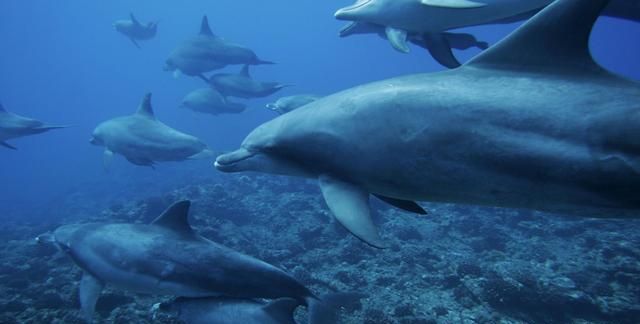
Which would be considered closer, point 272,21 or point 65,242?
point 65,242

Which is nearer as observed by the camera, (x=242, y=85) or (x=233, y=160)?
(x=233, y=160)

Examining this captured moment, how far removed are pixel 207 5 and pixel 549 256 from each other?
179335 mm

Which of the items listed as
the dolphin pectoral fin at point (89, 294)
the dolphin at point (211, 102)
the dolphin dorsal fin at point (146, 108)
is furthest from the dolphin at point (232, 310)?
the dolphin at point (211, 102)

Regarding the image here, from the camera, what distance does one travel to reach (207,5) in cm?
16462

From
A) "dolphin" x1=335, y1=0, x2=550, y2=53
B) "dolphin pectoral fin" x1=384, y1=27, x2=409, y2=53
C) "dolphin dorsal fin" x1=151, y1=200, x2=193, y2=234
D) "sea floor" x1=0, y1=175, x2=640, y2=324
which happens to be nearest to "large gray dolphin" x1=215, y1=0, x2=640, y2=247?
"dolphin" x1=335, y1=0, x2=550, y2=53

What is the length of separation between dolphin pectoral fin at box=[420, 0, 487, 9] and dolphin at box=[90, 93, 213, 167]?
7177 millimetres

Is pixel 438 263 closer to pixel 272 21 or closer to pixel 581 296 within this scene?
pixel 581 296

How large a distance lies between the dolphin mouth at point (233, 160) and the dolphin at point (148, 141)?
21.1 feet

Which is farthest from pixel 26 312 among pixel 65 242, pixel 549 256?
pixel 549 256

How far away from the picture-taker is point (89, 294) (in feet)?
19.2

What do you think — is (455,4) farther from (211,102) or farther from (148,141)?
(211,102)

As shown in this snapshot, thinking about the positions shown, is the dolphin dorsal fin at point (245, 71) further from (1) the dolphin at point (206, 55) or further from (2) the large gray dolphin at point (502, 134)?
(2) the large gray dolphin at point (502, 134)

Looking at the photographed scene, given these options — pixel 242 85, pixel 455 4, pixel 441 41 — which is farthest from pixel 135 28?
pixel 455 4

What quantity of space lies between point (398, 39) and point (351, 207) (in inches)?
116
